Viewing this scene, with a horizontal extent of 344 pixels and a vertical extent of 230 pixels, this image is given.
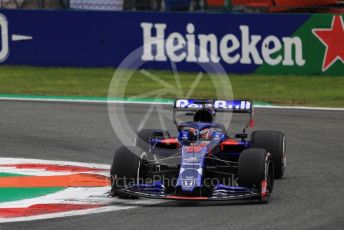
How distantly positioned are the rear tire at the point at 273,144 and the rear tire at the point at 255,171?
113 cm

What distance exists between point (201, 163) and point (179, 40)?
12.2 m

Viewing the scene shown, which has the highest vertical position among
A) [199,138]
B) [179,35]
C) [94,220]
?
[179,35]

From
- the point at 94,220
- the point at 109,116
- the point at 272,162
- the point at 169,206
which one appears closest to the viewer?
the point at 94,220

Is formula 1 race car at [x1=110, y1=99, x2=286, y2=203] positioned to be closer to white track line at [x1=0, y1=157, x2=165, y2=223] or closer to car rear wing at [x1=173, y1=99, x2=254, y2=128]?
car rear wing at [x1=173, y1=99, x2=254, y2=128]

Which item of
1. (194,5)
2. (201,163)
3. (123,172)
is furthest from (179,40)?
(201,163)

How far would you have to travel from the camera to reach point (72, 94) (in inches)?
783

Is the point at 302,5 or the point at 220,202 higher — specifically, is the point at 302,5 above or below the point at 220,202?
above

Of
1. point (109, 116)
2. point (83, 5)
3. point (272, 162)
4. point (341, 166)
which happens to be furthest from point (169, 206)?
point (83, 5)

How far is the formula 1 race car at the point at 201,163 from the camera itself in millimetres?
9555

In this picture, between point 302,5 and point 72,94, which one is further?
point 302,5

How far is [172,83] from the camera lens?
20656 mm

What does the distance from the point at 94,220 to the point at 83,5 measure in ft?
48.0

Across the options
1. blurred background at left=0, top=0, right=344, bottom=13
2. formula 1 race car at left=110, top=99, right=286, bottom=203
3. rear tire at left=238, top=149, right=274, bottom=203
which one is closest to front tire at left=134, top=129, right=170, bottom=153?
formula 1 race car at left=110, top=99, right=286, bottom=203

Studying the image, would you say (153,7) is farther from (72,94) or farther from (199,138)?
(199,138)
